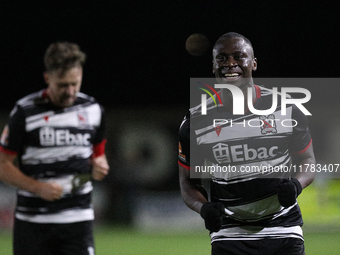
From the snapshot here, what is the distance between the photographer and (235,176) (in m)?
3.72

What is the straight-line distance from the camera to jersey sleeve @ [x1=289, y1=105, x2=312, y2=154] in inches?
148

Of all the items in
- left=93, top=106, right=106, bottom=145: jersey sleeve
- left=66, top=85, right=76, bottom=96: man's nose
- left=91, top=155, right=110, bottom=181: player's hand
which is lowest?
left=91, top=155, right=110, bottom=181: player's hand

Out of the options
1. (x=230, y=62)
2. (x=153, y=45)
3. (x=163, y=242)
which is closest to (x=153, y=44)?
(x=153, y=45)

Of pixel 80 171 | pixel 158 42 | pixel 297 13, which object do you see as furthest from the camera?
pixel 158 42

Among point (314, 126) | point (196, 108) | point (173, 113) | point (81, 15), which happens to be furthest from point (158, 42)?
point (196, 108)

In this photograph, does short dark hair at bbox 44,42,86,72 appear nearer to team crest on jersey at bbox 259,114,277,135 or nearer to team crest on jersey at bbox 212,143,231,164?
team crest on jersey at bbox 212,143,231,164

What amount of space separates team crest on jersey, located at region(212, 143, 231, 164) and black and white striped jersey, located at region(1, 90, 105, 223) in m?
0.88

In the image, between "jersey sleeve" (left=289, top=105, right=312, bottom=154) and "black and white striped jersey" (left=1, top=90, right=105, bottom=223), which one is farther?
"jersey sleeve" (left=289, top=105, right=312, bottom=154)

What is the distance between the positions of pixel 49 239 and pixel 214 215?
3.64 ft

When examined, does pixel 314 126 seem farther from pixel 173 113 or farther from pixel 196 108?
pixel 196 108

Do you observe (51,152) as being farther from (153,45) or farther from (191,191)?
(153,45)

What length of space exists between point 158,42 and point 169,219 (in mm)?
10217

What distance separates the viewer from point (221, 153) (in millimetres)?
3805

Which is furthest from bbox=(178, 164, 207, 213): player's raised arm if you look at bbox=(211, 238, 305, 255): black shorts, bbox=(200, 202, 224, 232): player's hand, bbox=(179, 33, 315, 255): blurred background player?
bbox=(211, 238, 305, 255): black shorts
